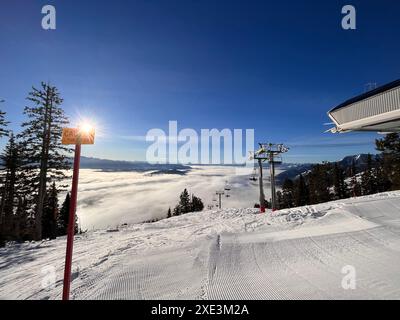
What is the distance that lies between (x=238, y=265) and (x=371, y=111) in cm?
1522

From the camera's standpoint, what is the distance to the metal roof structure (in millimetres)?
15430

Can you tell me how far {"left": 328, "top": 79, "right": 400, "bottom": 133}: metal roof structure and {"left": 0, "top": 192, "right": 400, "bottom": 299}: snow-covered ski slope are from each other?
6.81 m

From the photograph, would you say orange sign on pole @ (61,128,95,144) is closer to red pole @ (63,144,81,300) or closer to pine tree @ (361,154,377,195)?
red pole @ (63,144,81,300)

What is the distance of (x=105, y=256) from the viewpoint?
29.5ft

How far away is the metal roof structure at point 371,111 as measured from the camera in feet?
50.6

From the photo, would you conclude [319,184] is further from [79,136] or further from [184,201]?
[79,136]

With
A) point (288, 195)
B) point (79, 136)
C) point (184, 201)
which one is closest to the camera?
point (79, 136)

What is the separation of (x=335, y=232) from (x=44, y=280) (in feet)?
32.9

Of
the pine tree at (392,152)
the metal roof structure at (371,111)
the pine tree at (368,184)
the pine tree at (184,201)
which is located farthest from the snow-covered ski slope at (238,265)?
the pine tree at (184,201)

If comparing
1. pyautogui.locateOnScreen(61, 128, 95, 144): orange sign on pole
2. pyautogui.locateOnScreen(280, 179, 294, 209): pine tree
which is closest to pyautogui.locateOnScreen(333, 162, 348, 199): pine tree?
pyautogui.locateOnScreen(280, 179, 294, 209): pine tree

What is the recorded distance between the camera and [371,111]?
17.1 m

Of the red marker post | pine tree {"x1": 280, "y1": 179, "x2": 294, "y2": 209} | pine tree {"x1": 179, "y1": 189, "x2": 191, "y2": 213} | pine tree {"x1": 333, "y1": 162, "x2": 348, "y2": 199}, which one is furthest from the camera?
pine tree {"x1": 179, "y1": 189, "x2": 191, "y2": 213}

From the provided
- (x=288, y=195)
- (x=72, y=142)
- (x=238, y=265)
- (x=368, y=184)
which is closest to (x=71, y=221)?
(x=72, y=142)
